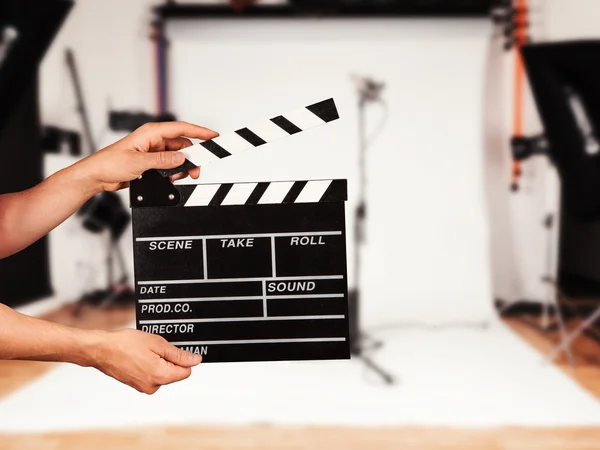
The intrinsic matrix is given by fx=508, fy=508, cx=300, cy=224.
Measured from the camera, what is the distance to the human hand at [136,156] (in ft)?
3.31

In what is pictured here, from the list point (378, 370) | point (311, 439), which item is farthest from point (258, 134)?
point (378, 370)

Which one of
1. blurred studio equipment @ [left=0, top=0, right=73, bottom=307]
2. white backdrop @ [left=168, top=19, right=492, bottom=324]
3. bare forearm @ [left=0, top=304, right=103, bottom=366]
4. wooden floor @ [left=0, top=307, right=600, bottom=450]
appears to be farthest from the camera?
white backdrop @ [left=168, top=19, right=492, bottom=324]

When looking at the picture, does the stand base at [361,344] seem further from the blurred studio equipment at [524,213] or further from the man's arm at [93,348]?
the man's arm at [93,348]

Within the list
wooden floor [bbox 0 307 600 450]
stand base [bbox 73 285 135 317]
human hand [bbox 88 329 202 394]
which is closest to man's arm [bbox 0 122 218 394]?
human hand [bbox 88 329 202 394]

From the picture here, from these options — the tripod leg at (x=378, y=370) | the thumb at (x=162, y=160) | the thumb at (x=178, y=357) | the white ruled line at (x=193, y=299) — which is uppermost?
the thumb at (x=162, y=160)

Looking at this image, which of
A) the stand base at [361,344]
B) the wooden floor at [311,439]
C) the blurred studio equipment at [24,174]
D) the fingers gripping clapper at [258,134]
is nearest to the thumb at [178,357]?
the fingers gripping clapper at [258,134]

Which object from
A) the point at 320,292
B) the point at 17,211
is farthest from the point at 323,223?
the point at 17,211

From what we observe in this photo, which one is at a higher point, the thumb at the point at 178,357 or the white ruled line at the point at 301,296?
the white ruled line at the point at 301,296

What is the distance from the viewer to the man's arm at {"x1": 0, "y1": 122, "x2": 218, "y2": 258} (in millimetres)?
1025

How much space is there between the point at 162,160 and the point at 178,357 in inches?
15.1

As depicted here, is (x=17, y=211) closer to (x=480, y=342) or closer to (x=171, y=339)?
(x=171, y=339)

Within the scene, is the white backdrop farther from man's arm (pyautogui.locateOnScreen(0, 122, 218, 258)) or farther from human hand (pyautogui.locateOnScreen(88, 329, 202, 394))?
human hand (pyautogui.locateOnScreen(88, 329, 202, 394))

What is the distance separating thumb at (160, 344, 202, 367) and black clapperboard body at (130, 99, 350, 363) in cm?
6

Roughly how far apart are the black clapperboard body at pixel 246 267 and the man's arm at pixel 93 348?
10 cm
